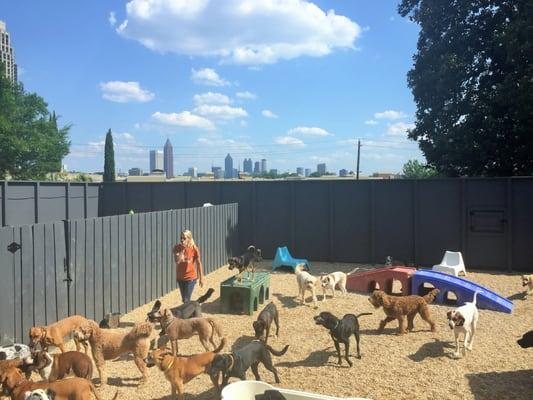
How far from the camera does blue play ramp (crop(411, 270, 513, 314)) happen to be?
30.0ft

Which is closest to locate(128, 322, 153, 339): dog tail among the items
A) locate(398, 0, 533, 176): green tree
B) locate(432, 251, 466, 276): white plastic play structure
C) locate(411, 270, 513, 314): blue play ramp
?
locate(411, 270, 513, 314): blue play ramp

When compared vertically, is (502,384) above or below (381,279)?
below

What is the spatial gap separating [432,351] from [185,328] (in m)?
3.79

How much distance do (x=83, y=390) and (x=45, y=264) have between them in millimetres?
3394

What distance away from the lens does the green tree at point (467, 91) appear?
1633cm

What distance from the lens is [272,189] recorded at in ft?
51.7

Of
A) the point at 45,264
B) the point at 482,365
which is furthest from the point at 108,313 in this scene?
the point at 482,365

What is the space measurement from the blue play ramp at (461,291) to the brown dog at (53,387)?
7.52 meters

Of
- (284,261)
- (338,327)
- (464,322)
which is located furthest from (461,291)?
(284,261)

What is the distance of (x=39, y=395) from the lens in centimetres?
387

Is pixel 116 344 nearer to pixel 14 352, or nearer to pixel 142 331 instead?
pixel 142 331

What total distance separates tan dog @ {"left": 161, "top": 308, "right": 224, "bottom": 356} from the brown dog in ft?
6.42

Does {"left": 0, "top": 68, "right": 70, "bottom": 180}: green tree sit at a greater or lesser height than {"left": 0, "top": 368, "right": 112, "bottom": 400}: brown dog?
greater

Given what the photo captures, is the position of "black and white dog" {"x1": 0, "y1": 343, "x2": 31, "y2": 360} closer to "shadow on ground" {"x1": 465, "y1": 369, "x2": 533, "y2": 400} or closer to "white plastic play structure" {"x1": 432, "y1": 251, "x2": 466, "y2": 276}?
"shadow on ground" {"x1": 465, "y1": 369, "x2": 533, "y2": 400}
